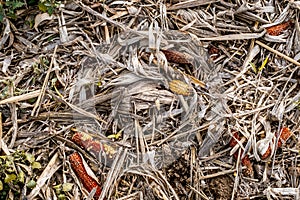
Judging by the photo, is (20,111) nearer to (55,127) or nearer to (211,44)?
(55,127)

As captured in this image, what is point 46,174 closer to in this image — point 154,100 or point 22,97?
point 22,97

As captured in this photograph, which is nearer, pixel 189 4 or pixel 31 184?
pixel 31 184

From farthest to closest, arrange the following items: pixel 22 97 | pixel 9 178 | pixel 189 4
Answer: pixel 189 4 < pixel 22 97 < pixel 9 178

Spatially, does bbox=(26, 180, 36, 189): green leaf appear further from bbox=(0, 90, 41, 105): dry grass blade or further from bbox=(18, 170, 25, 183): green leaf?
bbox=(0, 90, 41, 105): dry grass blade

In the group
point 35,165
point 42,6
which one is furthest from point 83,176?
point 42,6

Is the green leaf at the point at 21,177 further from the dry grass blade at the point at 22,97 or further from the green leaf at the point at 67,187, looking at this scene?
the dry grass blade at the point at 22,97

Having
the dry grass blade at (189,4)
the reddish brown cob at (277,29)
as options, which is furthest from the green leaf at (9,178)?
the reddish brown cob at (277,29)

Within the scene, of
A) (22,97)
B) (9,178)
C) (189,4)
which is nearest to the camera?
(9,178)

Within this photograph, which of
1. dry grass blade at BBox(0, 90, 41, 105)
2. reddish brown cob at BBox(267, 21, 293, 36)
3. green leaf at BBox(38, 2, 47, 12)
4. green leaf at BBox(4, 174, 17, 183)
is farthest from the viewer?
reddish brown cob at BBox(267, 21, 293, 36)

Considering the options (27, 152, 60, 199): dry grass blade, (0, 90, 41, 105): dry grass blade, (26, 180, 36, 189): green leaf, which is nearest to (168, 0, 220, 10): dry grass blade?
(0, 90, 41, 105): dry grass blade

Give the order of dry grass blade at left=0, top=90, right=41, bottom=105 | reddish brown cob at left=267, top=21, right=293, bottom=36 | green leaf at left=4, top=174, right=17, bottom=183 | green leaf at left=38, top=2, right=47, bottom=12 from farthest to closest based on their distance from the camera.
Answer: reddish brown cob at left=267, top=21, right=293, bottom=36 → green leaf at left=38, top=2, right=47, bottom=12 → dry grass blade at left=0, top=90, right=41, bottom=105 → green leaf at left=4, top=174, right=17, bottom=183
